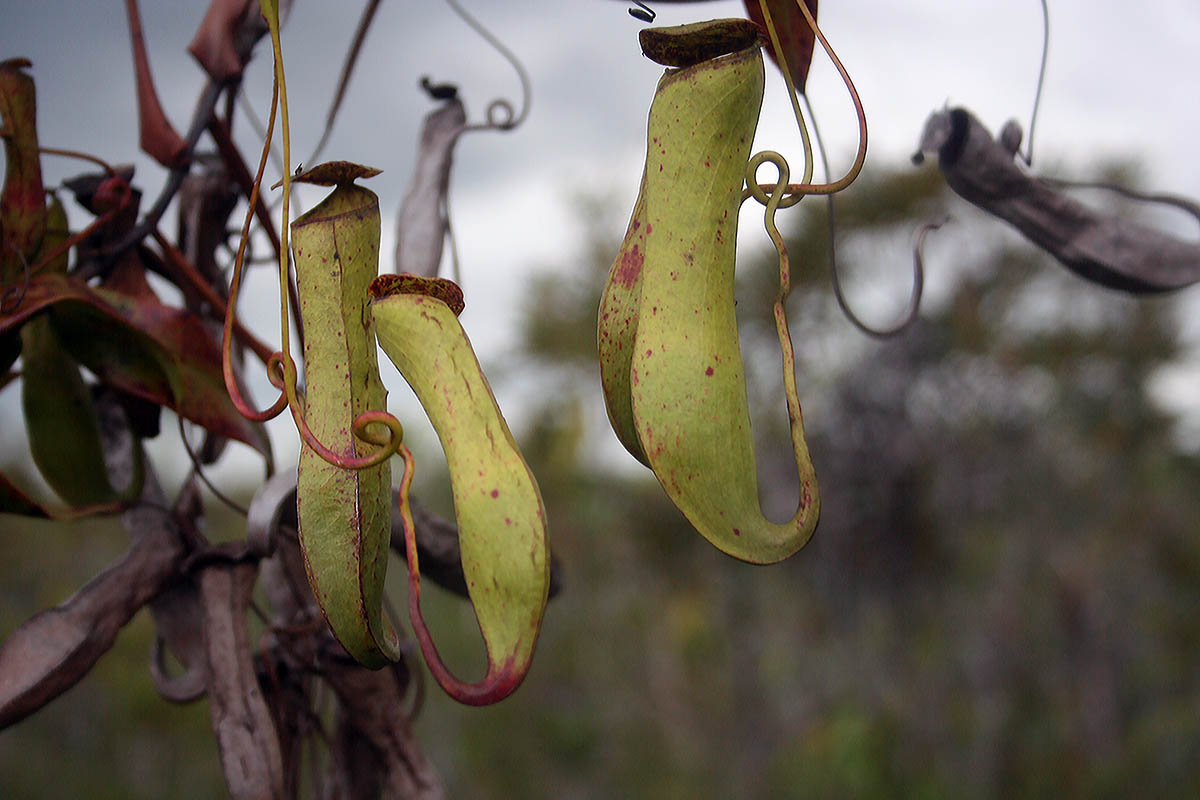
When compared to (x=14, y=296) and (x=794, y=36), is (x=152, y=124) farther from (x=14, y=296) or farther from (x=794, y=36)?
(x=794, y=36)

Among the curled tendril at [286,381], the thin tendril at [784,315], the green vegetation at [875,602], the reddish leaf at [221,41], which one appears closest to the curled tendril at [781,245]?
the thin tendril at [784,315]

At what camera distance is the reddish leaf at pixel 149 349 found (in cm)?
50

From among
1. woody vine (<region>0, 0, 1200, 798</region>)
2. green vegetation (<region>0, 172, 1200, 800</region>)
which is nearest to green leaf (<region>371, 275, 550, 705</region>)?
woody vine (<region>0, 0, 1200, 798</region>)

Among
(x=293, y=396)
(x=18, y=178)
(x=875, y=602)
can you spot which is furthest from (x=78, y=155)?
(x=875, y=602)

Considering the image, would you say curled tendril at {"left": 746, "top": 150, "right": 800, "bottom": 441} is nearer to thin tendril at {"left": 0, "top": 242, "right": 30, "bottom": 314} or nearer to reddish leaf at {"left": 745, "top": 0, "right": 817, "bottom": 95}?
reddish leaf at {"left": 745, "top": 0, "right": 817, "bottom": 95}

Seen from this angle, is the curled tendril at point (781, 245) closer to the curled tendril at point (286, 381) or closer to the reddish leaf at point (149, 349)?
the curled tendril at point (286, 381)

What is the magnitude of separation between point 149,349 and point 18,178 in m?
0.11

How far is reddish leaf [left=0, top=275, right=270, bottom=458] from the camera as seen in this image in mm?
498

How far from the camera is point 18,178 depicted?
0.51 m

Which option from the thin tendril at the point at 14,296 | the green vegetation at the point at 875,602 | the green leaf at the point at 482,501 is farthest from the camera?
the green vegetation at the point at 875,602

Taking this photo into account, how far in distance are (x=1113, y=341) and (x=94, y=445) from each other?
4.62 metres

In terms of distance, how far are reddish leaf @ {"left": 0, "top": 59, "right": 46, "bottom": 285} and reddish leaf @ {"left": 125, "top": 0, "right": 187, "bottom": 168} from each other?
0.05 m

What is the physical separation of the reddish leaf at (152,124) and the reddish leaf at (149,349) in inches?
3.1

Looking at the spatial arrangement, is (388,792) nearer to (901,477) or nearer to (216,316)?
(216,316)
